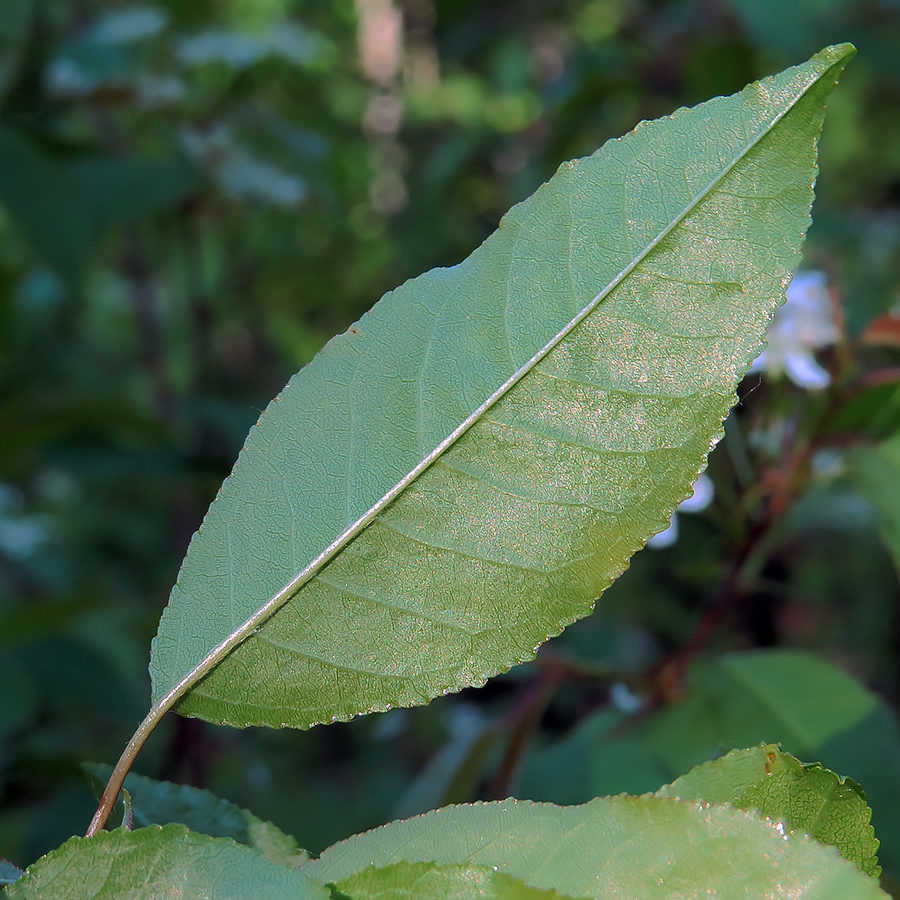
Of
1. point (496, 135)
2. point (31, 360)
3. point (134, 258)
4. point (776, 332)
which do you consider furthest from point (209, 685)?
point (496, 135)

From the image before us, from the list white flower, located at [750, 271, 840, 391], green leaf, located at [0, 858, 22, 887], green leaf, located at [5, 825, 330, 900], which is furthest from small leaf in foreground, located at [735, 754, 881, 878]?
white flower, located at [750, 271, 840, 391]

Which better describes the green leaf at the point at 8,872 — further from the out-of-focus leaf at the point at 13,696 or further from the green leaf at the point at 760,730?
the out-of-focus leaf at the point at 13,696

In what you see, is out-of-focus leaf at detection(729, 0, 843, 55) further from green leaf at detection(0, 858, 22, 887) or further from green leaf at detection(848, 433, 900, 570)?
green leaf at detection(0, 858, 22, 887)

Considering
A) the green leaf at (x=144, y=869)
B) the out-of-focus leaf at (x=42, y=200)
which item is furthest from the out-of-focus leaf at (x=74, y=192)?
the green leaf at (x=144, y=869)

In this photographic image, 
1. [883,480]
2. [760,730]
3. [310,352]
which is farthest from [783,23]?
A: [310,352]

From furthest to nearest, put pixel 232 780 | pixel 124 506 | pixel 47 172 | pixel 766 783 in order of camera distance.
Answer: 1. pixel 124 506
2. pixel 232 780
3. pixel 47 172
4. pixel 766 783

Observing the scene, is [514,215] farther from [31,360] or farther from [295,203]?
[31,360]
